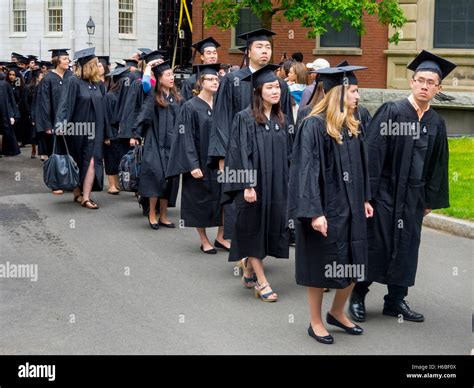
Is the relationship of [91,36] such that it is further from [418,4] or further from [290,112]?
[290,112]

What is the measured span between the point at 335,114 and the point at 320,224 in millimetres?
799

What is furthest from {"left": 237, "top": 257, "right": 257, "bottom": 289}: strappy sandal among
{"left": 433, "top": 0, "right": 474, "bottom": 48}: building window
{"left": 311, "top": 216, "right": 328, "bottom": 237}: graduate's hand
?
{"left": 433, "top": 0, "right": 474, "bottom": 48}: building window

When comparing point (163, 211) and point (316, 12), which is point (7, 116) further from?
point (163, 211)

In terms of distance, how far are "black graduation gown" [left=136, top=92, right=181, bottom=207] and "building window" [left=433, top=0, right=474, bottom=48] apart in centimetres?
1205

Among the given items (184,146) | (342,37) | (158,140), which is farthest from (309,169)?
(342,37)

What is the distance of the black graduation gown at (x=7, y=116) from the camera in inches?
666

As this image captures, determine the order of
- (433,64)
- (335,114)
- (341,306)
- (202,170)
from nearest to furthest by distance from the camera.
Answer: (335,114), (341,306), (433,64), (202,170)

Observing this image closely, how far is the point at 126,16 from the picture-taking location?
124 feet

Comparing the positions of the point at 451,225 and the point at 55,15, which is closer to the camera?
the point at 451,225

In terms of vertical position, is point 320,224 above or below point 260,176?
below

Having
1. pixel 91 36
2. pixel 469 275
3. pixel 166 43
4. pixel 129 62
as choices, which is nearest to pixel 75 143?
pixel 129 62

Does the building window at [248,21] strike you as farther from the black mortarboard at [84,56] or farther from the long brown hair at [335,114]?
the long brown hair at [335,114]

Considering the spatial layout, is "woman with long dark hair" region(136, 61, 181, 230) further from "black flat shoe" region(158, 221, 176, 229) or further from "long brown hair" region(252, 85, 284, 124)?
"long brown hair" region(252, 85, 284, 124)

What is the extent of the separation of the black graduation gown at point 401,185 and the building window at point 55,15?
32659 mm
